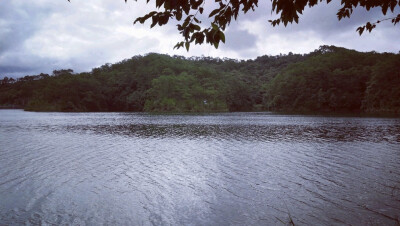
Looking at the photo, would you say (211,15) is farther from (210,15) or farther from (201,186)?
(201,186)

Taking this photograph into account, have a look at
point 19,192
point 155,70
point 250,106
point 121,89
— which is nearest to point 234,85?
point 250,106

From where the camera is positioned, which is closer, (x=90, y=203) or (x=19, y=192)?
Result: (x=90, y=203)

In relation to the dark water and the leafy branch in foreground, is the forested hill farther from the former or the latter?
the leafy branch in foreground

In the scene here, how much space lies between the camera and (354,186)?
1039 centimetres

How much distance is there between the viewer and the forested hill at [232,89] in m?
86.7

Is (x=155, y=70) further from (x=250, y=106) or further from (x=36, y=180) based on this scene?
(x=36, y=180)

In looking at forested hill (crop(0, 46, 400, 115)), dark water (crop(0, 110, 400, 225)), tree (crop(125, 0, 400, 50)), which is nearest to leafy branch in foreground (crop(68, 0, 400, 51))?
tree (crop(125, 0, 400, 50))

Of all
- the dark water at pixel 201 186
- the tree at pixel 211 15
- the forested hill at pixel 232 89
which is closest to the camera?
the tree at pixel 211 15

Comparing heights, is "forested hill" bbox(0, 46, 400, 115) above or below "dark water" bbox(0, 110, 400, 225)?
above

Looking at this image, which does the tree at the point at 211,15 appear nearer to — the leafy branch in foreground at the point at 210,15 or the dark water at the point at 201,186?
the leafy branch in foreground at the point at 210,15

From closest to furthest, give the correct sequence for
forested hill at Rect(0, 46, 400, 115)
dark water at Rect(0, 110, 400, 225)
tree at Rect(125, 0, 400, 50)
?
1. tree at Rect(125, 0, 400, 50)
2. dark water at Rect(0, 110, 400, 225)
3. forested hill at Rect(0, 46, 400, 115)

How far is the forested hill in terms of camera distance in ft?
285

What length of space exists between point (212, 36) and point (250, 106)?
127642mm

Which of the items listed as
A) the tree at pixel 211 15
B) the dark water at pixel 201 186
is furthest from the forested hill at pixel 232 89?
the tree at pixel 211 15
